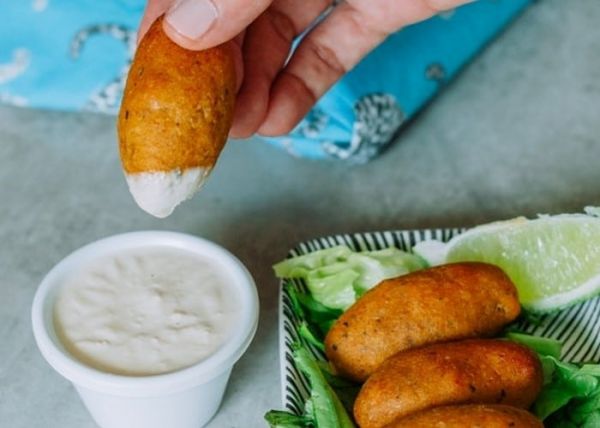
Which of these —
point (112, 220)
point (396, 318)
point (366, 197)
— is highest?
point (396, 318)

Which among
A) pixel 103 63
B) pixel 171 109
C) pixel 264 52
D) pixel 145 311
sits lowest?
pixel 103 63

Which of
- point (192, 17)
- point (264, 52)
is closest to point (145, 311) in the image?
point (192, 17)

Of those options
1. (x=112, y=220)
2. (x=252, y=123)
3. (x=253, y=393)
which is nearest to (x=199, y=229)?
(x=112, y=220)

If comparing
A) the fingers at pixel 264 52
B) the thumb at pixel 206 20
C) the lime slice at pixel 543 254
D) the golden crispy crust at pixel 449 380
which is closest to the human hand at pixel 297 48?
the fingers at pixel 264 52

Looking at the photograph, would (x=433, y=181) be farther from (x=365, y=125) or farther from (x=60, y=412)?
(x=60, y=412)

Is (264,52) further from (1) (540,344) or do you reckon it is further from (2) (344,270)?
(1) (540,344)
